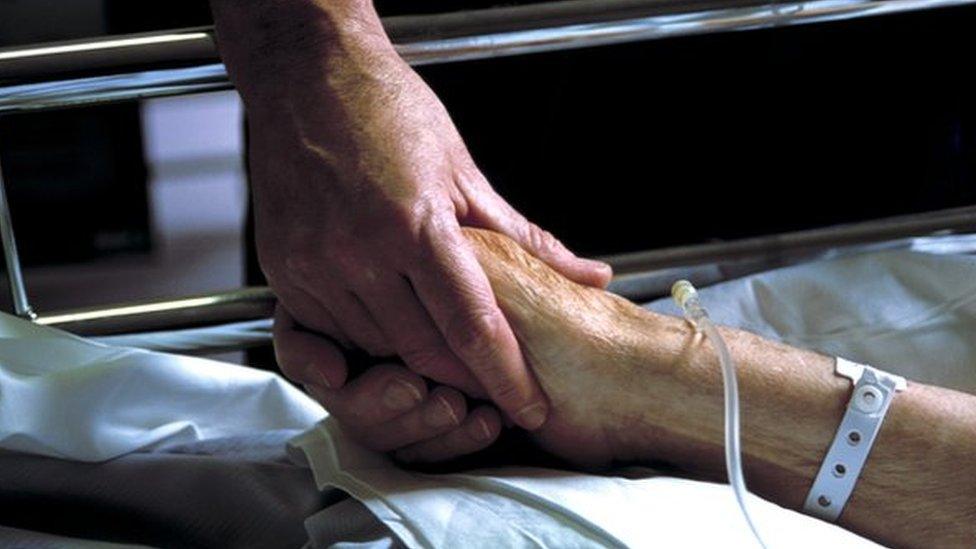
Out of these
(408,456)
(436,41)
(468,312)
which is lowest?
(408,456)

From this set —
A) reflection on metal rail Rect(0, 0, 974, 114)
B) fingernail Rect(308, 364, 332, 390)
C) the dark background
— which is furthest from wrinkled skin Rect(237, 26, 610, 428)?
the dark background

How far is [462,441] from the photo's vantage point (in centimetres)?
95

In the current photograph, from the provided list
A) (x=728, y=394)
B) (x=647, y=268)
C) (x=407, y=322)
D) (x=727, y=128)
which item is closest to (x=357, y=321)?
(x=407, y=322)

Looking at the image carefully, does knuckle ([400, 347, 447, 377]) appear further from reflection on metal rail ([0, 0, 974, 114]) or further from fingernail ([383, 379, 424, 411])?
reflection on metal rail ([0, 0, 974, 114])

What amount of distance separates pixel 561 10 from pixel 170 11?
0.84 m

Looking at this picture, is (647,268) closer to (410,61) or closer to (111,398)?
(410,61)

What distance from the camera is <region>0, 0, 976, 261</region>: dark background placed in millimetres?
1525

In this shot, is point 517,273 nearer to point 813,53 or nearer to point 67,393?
point 67,393

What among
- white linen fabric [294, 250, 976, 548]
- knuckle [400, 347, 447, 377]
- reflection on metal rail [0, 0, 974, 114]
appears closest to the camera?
white linen fabric [294, 250, 976, 548]

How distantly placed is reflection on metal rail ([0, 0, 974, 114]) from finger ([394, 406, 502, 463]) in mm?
330

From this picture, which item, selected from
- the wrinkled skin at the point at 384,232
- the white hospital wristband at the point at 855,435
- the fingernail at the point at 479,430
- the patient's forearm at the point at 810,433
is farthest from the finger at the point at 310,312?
the white hospital wristband at the point at 855,435

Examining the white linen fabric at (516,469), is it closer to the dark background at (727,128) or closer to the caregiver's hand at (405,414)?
the caregiver's hand at (405,414)

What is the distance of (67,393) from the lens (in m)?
0.98

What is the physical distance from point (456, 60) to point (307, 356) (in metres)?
0.32
